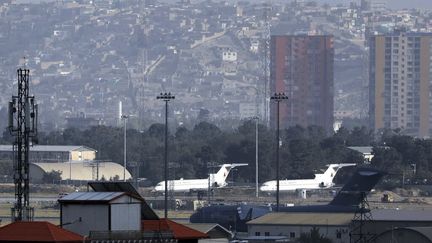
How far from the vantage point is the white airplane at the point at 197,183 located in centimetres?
11956

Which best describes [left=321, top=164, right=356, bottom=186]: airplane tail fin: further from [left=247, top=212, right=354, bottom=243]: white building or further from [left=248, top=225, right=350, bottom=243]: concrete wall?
[left=248, top=225, right=350, bottom=243]: concrete wall

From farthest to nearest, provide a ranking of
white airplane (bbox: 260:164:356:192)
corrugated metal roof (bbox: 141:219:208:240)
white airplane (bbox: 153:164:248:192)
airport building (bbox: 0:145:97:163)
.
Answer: airport building (bbox: 0:145:97:163)
white airplane (bbox: 260:164:356:192)
white airplane (bbox: 153:164:248:192)
corrugated metal roof (bbox: 141:219:208:240)

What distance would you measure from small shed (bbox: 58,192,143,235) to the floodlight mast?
0.99 m

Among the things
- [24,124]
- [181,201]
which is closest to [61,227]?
[24,124]

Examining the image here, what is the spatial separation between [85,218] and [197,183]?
90466mm

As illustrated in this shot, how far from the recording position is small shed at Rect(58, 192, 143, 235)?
1281 inches

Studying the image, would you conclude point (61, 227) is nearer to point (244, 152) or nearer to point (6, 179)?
point (6, 179)

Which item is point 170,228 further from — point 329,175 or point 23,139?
point 329,175

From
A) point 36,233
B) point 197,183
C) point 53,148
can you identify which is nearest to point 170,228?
point 36,233

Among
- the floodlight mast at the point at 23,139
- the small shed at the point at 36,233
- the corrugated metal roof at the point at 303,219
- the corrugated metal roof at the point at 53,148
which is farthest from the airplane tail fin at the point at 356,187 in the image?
the corrugated metal roof at the point at 53,148

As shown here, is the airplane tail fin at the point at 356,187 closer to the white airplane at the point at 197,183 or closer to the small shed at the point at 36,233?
the white airplane at the point at 197,183

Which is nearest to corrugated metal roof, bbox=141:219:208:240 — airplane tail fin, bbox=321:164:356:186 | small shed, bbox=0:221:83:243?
small shed, bbox=0:221:83:243

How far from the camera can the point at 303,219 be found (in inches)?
2736

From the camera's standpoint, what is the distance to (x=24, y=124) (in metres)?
34.2
